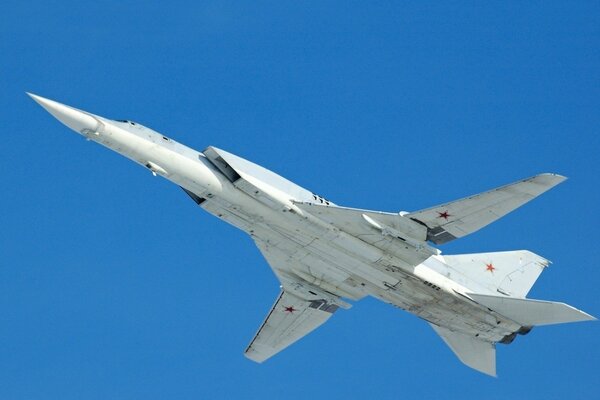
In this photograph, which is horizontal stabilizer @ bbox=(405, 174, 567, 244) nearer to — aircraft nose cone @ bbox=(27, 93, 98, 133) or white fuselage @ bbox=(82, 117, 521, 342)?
white fuselage @ bbox=(82, 117, 521, 342)

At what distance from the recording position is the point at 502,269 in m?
39.3

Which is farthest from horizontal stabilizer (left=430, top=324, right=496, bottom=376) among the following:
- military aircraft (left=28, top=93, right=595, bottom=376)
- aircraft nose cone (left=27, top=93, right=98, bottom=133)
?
aircraft nose cone (left=27, top=93, right=98, bottom=133)

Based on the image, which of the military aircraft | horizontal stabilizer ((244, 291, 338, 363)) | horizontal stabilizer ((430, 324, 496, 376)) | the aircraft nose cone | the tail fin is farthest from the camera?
horizontal stabilizer ((244, 291, 338, 363))

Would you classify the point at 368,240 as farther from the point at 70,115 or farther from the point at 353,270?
the point at 70,115

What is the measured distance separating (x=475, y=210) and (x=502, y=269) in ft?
19.8

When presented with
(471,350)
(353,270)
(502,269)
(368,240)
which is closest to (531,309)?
(502,269)

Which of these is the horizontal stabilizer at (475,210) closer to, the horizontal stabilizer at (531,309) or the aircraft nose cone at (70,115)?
the horizontal stabilizer at (531,309)

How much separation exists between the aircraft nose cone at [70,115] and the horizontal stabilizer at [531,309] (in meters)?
14.2

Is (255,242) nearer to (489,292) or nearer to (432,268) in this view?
(432,268)

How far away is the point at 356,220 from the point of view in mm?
34375

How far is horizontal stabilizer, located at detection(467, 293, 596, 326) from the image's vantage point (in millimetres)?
36094

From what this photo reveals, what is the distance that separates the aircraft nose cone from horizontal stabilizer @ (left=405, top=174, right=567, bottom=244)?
10542 mm

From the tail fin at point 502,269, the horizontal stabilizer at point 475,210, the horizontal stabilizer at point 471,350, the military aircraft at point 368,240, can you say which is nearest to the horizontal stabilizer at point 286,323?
the military aircraft at point 368,240

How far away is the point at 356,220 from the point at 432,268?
3.86 meters
